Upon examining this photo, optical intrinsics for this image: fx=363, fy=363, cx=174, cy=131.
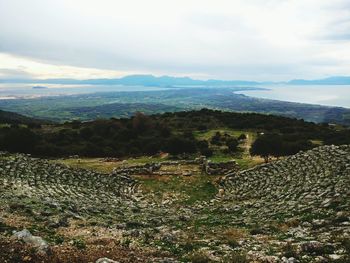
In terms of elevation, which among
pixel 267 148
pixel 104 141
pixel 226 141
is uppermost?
pixel 267 148

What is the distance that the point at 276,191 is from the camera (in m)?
26.8

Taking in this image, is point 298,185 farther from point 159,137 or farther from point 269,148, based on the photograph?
point 159,137

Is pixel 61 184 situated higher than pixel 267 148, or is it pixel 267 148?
pixel 267 148

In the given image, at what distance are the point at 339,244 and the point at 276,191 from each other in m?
14.9

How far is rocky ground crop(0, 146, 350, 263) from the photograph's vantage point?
12.0m

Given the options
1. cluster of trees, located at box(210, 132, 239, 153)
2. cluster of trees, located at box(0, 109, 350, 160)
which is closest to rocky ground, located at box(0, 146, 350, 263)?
cluster of trees, located at box(0, 109, 350, 160)

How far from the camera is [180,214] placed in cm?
2280

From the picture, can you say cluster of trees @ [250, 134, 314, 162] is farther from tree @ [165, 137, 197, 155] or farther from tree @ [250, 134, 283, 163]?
tree @ [165, 137, 197, 155]

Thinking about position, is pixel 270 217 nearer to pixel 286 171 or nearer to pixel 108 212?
pixel 108 212

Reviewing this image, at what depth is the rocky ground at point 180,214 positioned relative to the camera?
1200 cm

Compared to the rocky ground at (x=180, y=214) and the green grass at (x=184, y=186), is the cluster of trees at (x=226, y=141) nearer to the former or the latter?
the rocky ground at (x=180, y=214)

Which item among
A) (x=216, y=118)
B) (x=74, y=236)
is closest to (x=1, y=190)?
(x=74, y=236)

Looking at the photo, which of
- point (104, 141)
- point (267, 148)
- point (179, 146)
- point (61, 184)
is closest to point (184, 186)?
point (61, 184)

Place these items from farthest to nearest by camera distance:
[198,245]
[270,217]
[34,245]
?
[270,217] < [198,245] < [34,245]
